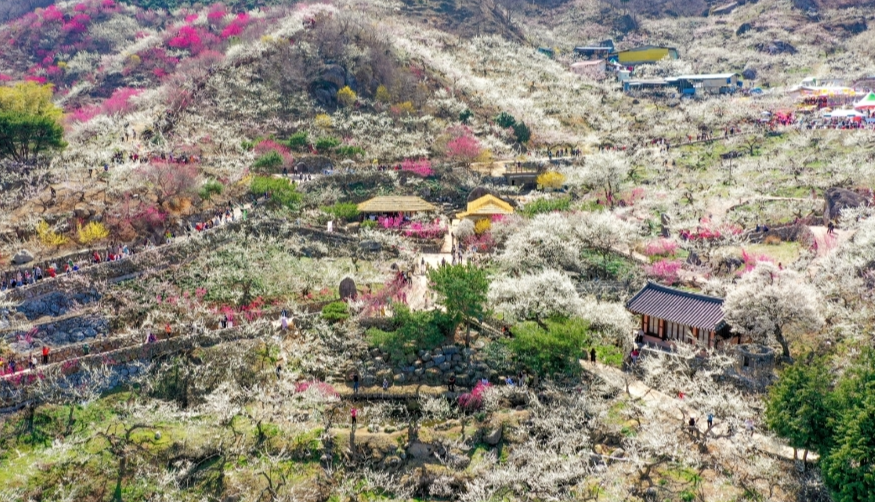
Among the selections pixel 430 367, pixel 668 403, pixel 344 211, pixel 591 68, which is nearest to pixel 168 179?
pixel 344 211

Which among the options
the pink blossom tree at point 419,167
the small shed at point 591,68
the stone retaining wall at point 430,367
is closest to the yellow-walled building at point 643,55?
the small shed at point 591,68

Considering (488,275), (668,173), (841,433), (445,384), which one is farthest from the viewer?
(668,173)

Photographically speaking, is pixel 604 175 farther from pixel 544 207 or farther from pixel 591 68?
pixel 591 68

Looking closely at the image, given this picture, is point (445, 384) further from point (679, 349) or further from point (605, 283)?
point (605, 283)

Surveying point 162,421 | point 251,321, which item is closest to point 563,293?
point 251,321

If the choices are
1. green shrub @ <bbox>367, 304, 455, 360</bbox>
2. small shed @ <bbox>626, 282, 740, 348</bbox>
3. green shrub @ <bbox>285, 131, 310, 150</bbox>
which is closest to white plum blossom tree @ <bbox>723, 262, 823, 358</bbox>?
small shed @ <bbox>626, 282, 740, 348</bbox>

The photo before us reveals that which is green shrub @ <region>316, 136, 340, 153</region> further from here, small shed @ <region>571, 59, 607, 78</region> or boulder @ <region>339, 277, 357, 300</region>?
small shed @ <region>571, 59, 607, 78</region>
